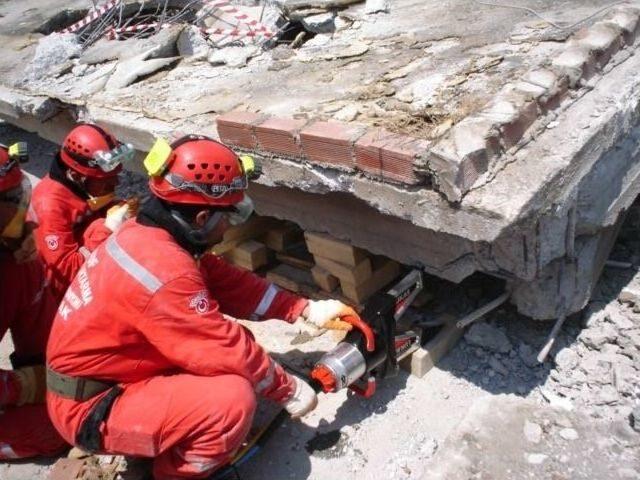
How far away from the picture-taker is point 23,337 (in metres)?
3.24

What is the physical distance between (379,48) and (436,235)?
1.84m

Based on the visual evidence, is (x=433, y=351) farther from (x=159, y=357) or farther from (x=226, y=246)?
(x=226, y=246)

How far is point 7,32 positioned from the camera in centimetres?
717

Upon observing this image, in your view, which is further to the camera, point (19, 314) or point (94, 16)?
point (94, 16)

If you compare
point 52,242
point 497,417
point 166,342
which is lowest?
point 497,417

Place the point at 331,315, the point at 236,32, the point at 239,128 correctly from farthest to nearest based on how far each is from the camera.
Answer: the point at 236,32
the point at 239,128
the point at 331,315

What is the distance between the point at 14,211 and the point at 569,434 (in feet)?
9.39

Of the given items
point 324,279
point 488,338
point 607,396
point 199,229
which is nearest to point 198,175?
point 199,229

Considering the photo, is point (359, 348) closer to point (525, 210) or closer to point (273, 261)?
point (525, 210)

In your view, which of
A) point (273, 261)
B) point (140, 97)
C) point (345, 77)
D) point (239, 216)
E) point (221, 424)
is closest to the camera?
point (221, 424)

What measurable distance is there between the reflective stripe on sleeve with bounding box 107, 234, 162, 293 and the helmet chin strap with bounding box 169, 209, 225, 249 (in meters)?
0.25

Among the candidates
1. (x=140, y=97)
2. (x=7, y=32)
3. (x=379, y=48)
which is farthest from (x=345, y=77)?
(x=7, y=32)

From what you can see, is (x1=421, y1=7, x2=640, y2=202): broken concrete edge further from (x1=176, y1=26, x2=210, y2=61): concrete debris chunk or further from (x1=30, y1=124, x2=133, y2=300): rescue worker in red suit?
(x1=176, y1=26, x2=210, y2=61): concrete debris chunk

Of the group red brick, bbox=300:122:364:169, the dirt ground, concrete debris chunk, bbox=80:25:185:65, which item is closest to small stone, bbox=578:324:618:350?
the dirt ground
